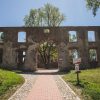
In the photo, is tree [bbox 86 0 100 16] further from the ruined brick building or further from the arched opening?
the arched opening

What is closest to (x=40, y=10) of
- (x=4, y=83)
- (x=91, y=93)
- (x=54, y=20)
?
(x=54, y=20)

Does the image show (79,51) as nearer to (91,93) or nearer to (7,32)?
(7,32)

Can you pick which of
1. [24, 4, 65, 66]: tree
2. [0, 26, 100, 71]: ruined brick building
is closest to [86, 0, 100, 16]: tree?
[0, 26, 100, 71]: ruined brick building

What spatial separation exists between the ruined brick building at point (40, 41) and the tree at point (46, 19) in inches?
728

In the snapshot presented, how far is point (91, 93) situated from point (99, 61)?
79.4 ft

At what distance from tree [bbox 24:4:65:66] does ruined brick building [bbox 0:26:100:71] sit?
18.5m

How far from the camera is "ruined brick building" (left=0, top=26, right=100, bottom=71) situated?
35500 millimetres

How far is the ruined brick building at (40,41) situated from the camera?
3550 cm

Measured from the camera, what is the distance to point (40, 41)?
36156 mm

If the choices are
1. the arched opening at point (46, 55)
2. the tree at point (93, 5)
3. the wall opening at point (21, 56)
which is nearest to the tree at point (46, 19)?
the arched opening at point (46, 55)

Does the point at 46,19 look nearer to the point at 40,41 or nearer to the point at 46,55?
the point at 46,55

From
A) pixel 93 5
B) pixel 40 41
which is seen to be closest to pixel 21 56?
pixel 40 41

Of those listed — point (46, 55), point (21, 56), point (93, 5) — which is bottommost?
point (46, 55)

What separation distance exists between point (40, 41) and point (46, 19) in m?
20.6
